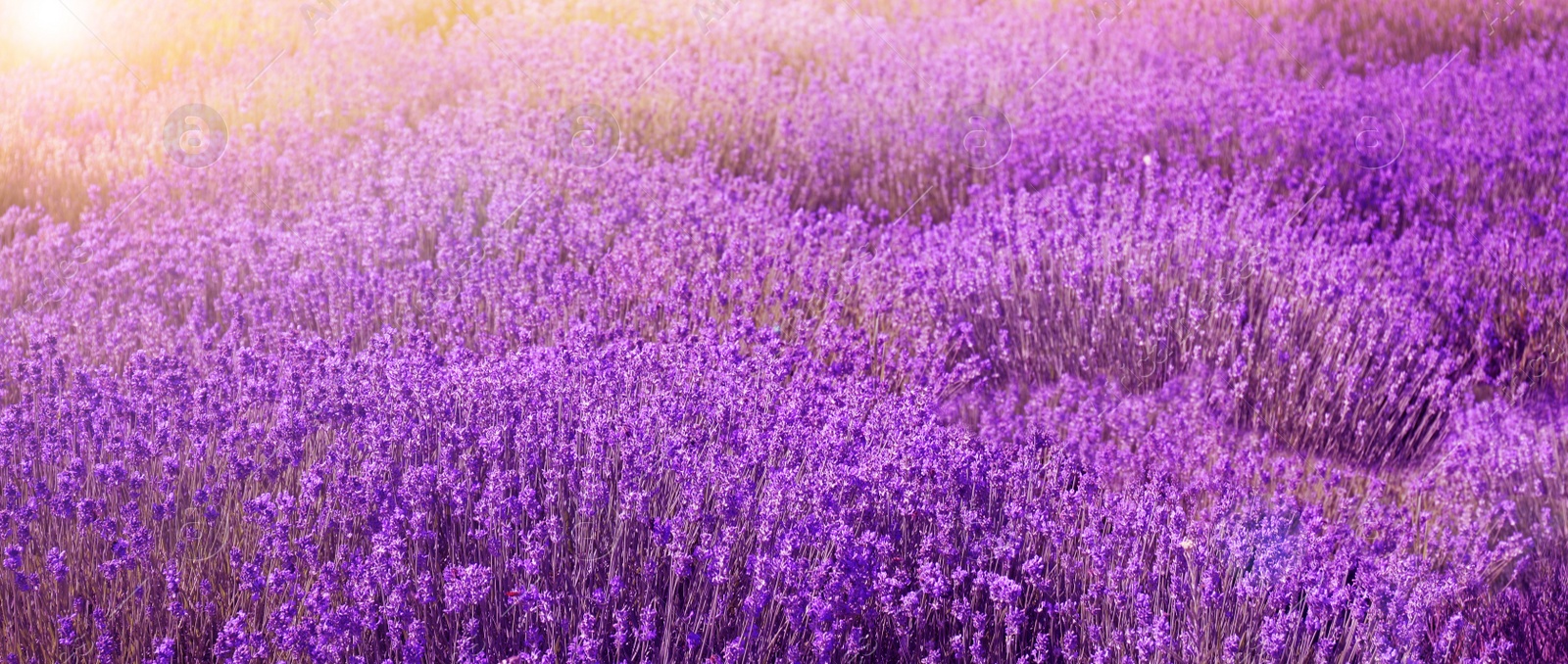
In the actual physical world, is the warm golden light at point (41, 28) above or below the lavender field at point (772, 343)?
above

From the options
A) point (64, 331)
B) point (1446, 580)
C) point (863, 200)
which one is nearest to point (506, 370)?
point (64, 331)

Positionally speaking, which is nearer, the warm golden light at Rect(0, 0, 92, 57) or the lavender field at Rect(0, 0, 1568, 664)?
the lavender field at Rect(0, 0, 1568, 664)

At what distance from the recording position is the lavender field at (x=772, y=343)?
2012 millimetres

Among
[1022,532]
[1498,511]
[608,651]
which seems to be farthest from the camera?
[1498,511]

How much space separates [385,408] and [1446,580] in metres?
1.98

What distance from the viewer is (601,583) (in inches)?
80.4

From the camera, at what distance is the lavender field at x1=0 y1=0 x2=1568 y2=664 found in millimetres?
2012

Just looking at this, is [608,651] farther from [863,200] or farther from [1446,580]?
[863,200]

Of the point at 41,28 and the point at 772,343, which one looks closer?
the point at 772,343

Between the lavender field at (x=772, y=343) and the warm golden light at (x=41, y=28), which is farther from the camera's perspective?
the warm golden light at (x=41, y=28)

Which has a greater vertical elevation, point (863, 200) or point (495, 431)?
point (495, 431)

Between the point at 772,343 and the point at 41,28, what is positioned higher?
the point at 41,28

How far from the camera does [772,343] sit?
116 inches

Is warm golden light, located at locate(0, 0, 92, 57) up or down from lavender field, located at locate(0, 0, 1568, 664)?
up
